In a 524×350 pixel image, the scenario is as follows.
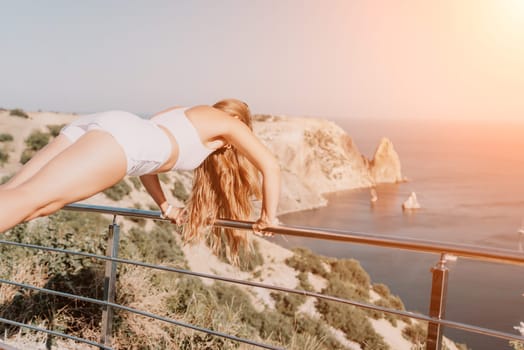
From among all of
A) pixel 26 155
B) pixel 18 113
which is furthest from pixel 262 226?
pixel 18 113

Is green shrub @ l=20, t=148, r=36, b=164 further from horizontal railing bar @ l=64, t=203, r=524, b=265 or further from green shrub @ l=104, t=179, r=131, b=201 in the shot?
horizontal railing bar @ l=64, t=203, r=524, b=265

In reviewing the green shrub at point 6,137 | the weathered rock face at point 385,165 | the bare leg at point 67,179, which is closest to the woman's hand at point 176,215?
the bare leg at point 67,179

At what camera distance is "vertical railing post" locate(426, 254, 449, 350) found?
1.59m

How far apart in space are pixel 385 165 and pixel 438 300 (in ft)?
352

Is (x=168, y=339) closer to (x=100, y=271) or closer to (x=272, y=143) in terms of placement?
(x=100, y=271)

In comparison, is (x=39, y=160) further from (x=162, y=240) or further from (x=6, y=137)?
(x=6, y=137)

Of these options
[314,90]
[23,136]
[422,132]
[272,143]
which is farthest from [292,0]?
[23,136]

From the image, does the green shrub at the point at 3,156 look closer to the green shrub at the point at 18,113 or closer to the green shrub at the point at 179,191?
the green shrub at the point at 179,191

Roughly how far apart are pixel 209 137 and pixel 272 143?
8806 cm

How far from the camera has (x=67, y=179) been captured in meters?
1.80

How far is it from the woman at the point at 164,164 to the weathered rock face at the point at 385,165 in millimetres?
103642

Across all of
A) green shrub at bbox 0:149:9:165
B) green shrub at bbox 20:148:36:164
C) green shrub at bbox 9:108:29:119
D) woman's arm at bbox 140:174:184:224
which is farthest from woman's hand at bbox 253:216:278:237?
green shrub at bbox 9:108:29:119

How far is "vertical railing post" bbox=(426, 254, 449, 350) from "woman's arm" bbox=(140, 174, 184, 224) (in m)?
1.04

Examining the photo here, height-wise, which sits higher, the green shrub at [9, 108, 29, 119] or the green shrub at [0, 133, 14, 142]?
the green shrub at [9, 108, 29, 119]
